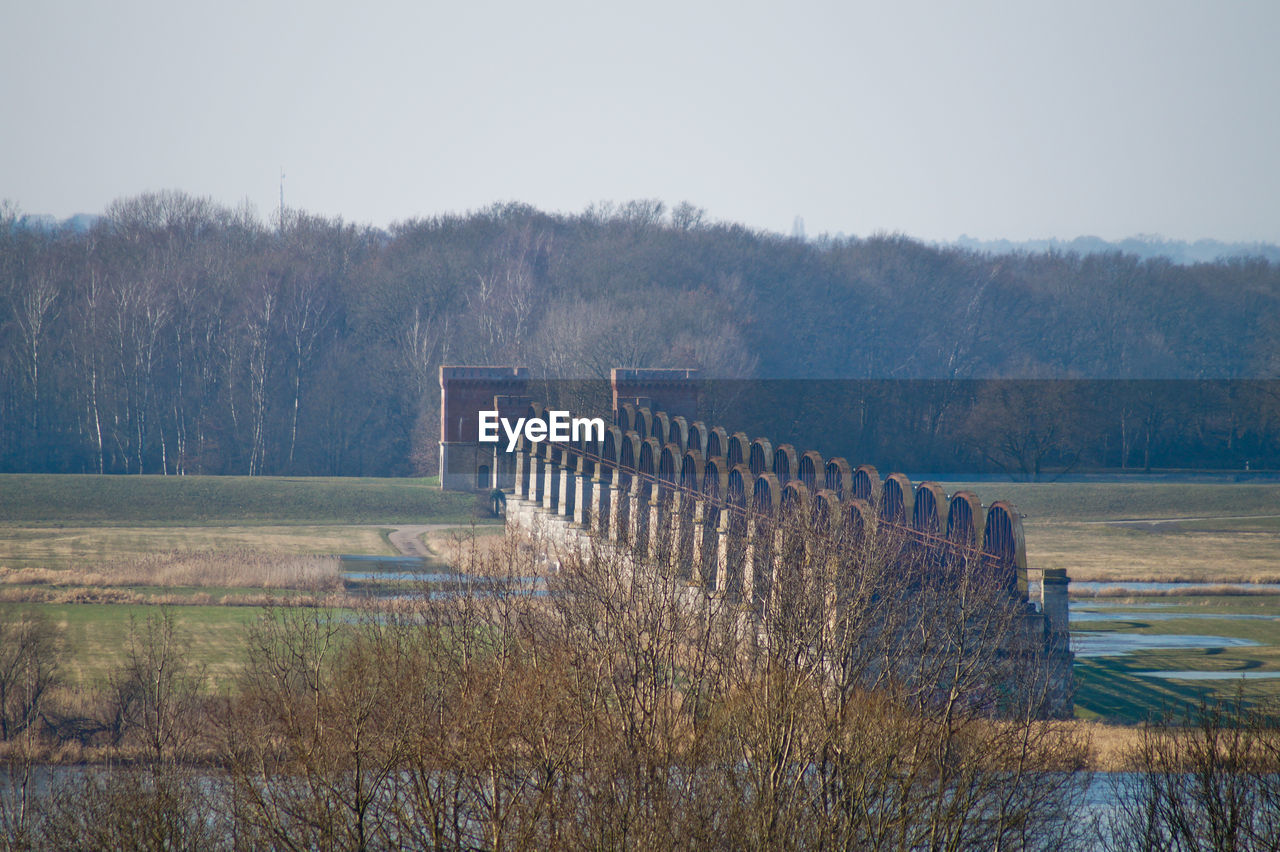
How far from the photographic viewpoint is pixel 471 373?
258 ft

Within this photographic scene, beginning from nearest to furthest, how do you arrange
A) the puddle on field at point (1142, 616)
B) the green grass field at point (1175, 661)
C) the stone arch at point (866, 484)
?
the green grass field at point (1175, 661) → the stone arch at point (866, 484) → the puddle on field at point (1142, 616)

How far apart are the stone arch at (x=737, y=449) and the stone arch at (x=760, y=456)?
0.34 meters

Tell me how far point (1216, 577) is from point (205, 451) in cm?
6977

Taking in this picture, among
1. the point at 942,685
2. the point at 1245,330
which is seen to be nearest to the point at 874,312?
the point at 1245,330

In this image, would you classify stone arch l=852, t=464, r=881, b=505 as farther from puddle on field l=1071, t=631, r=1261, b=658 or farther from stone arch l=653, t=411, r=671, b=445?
stone arch l=653, t=411, r=671, b=445

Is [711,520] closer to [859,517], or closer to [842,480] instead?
[842,480]

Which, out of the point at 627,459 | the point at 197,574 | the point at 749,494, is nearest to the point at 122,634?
the point at 197,574

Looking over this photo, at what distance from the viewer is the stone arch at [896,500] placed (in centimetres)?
3491

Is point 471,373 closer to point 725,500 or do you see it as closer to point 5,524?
point 5,524

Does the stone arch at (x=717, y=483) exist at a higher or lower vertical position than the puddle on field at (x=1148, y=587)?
higher

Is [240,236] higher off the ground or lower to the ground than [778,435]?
higher

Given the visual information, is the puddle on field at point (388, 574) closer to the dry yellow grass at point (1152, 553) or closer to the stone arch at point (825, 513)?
the stone arch at point (825, 513)
